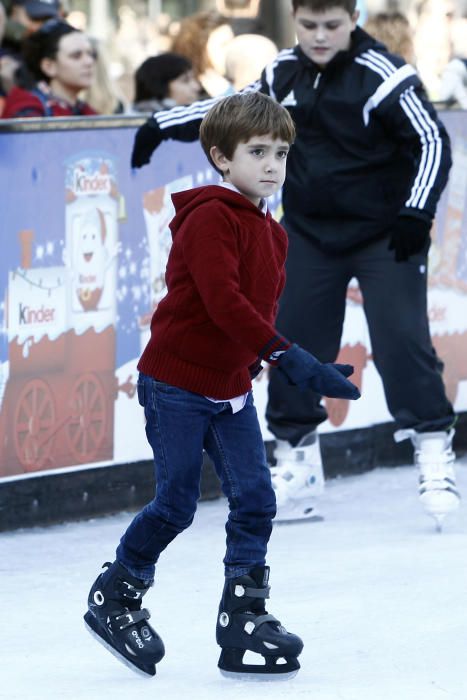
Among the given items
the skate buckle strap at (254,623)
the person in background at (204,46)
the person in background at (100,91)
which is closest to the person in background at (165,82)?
the person in background at (100,91)

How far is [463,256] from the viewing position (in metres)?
6.71

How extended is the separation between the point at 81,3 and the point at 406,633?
798 inches

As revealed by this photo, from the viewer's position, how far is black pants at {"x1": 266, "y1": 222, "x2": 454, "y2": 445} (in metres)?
5.20

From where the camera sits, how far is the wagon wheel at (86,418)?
5.46 metres

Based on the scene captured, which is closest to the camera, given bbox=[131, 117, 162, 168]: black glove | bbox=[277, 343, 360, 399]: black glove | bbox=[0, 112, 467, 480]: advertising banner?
bbox=[277, 343, 360, 399]: black glove

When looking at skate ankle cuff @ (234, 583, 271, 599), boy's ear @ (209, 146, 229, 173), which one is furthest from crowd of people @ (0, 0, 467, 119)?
skate ankle cuff @ (234, 583, 271, 599)

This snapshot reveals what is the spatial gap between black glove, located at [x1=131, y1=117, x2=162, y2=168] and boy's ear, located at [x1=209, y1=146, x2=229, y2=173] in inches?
62.5

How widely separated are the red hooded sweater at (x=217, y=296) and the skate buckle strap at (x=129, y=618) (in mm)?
572

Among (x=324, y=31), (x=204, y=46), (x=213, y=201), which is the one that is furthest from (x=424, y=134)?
(x=204, y=46)

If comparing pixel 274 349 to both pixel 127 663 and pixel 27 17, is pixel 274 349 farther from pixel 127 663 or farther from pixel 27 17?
pixel 27 17

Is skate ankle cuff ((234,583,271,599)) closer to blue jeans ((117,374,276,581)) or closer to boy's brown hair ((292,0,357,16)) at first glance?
blue jeans ((117,374,276,581))

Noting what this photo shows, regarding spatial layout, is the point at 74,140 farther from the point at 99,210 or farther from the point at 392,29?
the point at 392,29

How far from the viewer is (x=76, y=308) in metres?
5.43

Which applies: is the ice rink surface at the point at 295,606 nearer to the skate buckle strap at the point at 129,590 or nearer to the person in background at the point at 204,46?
the skate buckle strap at the point at 129,590
